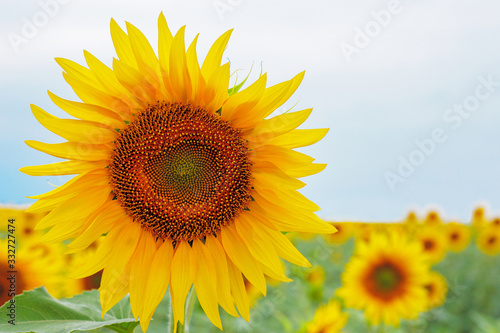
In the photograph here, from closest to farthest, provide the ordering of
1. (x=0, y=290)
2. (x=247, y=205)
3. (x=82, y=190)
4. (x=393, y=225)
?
1. (x=82, y=190)
2. (x=247, y=205)
3. (x=0, y=290)
4. (x=393, y=225)

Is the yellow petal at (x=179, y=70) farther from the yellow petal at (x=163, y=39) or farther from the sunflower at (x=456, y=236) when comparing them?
the sunflower at (x=456, y=236)

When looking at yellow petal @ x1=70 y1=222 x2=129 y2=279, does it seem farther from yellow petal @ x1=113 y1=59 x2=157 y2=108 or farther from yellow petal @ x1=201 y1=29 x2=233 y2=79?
yellow petal @ x1=201 y1=29 x2=233 y2=79

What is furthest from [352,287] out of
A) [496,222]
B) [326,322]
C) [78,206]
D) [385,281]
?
[496,222]

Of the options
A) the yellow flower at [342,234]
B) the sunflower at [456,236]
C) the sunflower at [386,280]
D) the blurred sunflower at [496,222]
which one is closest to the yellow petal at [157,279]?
the sunflower at [386,280]

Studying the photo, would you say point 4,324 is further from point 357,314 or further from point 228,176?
point 357,314

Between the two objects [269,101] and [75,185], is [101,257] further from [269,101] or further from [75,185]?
[269,101]

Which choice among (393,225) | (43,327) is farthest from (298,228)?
(393,225)
